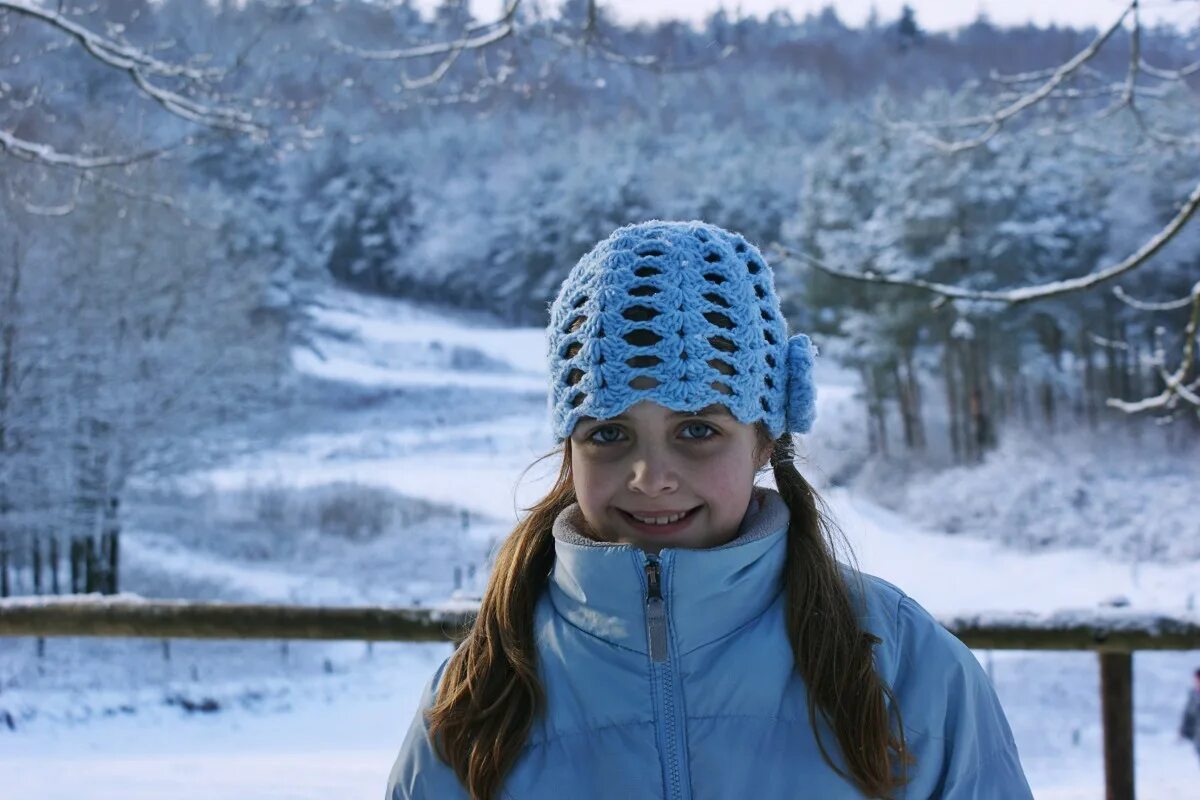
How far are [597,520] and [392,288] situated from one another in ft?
71.7

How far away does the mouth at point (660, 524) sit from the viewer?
117cm

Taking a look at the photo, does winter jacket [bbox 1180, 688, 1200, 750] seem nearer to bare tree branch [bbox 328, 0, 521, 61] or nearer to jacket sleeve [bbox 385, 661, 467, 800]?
bare tree branch [bbox 328, 0, 521, 61]

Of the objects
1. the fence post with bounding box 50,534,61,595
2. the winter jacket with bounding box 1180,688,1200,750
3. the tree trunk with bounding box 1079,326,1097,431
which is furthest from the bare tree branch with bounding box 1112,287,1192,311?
the tree trunk with bounding box 1079,326,1097,431

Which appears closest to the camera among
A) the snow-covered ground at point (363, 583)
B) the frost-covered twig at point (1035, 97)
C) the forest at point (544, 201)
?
the frost-covered twig at point (1035, 97)

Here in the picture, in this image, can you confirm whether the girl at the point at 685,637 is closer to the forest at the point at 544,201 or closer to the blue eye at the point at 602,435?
the blue eye at the point at 602,435

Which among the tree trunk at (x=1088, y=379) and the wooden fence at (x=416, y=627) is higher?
the tree trunk at (x=1088, y=379)

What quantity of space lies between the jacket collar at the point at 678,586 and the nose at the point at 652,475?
0.21 feet

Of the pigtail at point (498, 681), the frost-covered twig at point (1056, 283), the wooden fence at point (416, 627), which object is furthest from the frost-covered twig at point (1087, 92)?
the pigtail at point (498, 681)

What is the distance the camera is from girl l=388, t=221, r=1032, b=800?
3.62 feet

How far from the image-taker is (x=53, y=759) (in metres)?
3.06

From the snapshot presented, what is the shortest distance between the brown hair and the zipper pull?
140 millimetres

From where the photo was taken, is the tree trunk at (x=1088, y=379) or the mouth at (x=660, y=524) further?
the tree trunk at (x=1088, y=379)

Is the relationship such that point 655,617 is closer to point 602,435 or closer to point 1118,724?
point 602,435

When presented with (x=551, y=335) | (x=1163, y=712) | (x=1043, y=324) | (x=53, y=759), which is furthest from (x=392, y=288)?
(x=551, y=335)
